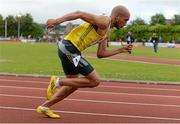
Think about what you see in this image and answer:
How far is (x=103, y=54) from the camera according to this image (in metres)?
7.39

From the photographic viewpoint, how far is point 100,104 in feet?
30.9

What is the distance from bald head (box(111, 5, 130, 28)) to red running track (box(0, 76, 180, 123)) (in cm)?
141

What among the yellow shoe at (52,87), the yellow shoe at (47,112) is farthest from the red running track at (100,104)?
the yellow shoe at (52,87)

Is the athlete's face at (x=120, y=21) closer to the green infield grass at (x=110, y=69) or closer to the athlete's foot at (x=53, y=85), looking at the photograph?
the athlete's foot at (x=53, y=85)

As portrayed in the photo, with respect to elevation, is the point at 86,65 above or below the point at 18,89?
above

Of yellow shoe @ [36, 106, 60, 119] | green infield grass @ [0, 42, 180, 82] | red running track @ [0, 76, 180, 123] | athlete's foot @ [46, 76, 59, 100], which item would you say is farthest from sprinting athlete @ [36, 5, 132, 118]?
green infield grass @ [0, 42, 180, 82]

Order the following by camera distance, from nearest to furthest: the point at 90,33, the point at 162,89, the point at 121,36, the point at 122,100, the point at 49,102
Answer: the point at 90,33
the point at 49,102
the point at 122,100
the point at 162,89
the point at 121,36

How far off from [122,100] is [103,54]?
293 centimetres

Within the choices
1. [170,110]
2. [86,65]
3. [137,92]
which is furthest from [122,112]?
[137,92]

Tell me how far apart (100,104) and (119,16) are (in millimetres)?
2611

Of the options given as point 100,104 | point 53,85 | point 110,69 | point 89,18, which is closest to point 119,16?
point 89,18

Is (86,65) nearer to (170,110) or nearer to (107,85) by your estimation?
(170,110)

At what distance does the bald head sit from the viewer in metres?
7.21

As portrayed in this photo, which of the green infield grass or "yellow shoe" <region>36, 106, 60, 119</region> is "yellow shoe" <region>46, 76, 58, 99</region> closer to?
"yellow shoe" <region>36, 106, 60, 119</region>
